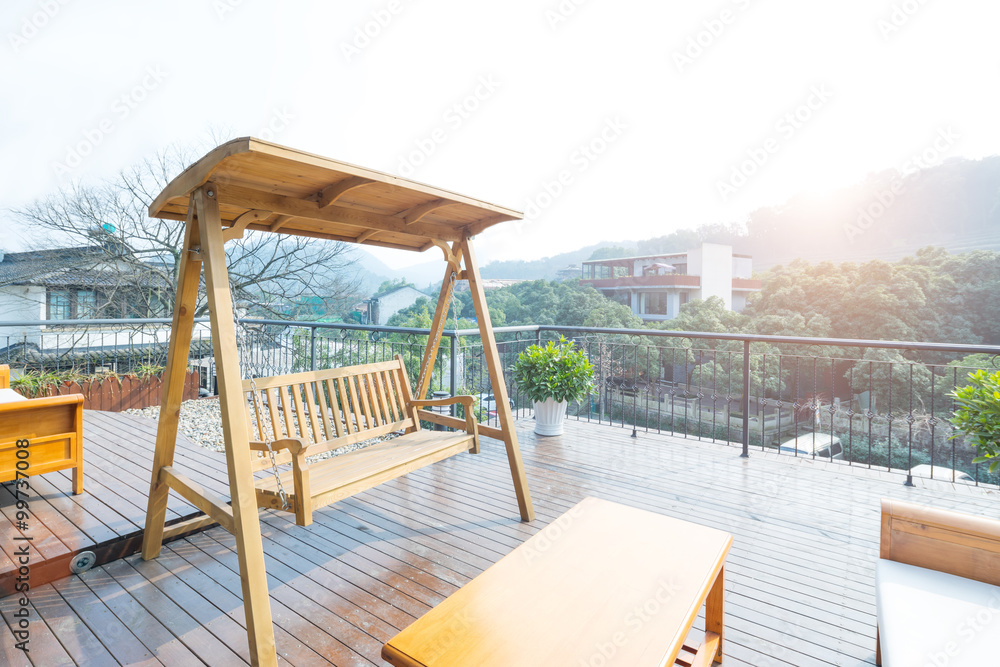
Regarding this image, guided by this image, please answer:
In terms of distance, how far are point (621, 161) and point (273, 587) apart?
79.7ft

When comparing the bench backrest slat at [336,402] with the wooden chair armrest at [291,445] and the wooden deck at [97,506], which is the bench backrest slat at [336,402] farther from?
the wooden deck at [97,506]

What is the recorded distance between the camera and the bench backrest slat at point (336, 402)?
7.70 ft

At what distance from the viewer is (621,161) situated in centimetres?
2328

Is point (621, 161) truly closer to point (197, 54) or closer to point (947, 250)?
point (947, 250)

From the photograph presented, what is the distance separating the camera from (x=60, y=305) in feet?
36.4

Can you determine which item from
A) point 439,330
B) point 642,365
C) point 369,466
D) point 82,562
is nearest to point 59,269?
A: point 82,562

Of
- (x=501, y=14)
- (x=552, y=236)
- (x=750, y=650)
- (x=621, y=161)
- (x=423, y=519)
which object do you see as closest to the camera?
(x=750, y=650)

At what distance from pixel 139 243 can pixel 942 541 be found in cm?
1452

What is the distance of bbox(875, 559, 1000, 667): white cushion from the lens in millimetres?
1100

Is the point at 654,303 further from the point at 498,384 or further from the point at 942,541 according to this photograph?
the point at 942,541

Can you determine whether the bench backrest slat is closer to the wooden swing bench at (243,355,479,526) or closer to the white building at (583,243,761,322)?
the wooden swing bench at (243,355,479,526)

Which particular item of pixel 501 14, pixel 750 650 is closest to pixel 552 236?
pixel 501 14

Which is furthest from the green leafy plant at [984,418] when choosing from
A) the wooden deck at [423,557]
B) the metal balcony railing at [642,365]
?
the wooden deck at [423,557]

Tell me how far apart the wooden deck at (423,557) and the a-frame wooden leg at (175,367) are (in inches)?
11.2
